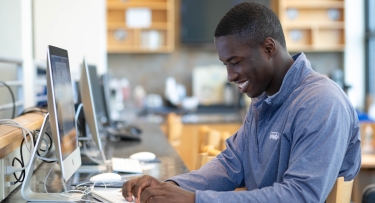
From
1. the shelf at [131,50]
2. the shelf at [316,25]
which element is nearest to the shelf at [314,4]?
the shelf at [316,25]

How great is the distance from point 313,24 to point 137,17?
7.19ft

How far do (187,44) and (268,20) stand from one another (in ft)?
17.7

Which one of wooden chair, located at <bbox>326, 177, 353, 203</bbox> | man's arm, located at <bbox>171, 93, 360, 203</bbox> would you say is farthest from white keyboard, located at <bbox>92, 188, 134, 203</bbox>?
wooden chair, located at <bbox>326, 177, 353, 203</bbox>

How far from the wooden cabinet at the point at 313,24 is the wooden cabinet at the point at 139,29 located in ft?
4.61

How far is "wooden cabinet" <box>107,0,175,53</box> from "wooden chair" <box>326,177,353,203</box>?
5.51 metres

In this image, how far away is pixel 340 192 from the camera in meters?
1.39

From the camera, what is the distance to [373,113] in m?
6.05

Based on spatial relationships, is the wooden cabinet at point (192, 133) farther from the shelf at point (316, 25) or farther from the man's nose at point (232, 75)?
the man's nose at point (232, 75)

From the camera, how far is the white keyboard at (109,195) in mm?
1609

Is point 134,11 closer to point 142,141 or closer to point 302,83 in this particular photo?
point 142,141

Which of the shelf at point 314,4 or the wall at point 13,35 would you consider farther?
the shelf at point 314,4

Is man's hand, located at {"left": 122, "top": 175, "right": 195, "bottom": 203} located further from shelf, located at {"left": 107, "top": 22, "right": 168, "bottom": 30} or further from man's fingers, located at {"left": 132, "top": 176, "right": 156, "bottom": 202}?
shelf, located at {"left": 107, "top": 22, "right": 168, "bottom": 30}

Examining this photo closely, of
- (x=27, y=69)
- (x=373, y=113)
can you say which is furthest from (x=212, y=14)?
(x=27, y=69)

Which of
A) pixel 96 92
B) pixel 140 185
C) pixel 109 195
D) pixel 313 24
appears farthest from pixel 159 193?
pixel 313 24
